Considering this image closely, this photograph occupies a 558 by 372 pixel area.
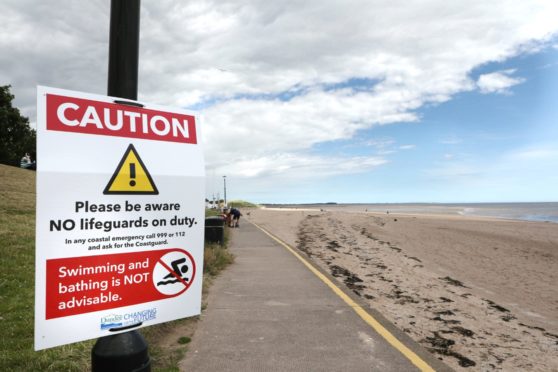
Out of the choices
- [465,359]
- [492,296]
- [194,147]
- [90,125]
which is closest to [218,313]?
[465,359]

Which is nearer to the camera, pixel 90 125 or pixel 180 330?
pixel 90 125

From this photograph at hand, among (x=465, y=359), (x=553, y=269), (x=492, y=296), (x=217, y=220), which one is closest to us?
(x=465, y=359)

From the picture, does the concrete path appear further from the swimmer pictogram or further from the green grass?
the swimmer pictogram

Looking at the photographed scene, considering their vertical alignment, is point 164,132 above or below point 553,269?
above

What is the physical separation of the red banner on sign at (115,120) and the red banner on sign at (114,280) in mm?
709

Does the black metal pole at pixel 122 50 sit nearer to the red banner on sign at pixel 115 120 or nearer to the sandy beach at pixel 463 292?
Result: the red banner on sign at pixel 115 120

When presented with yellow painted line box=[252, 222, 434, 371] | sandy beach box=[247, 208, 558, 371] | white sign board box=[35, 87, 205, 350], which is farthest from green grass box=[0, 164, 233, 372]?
sandy beach box=[247, 208, 558, 371]

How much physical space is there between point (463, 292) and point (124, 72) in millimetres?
9628

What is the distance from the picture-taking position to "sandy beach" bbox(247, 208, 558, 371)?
5.43 m

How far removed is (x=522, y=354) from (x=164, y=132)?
18.4ft

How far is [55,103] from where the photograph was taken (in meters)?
2.11

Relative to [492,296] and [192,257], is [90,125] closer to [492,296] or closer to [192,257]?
[192,257]

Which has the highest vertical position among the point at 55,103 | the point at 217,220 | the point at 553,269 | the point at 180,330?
the point at 55,103

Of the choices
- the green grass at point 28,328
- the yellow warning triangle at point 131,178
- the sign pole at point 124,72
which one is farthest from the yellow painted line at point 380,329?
the yellow warning triangle at point 131,178
